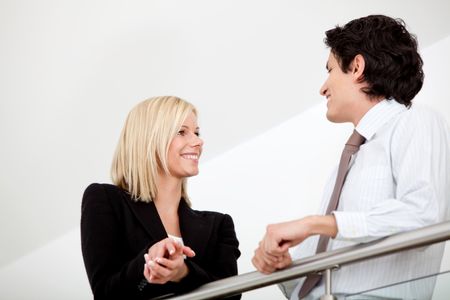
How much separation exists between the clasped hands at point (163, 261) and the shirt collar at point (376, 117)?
60cm

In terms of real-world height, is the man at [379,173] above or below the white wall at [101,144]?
below

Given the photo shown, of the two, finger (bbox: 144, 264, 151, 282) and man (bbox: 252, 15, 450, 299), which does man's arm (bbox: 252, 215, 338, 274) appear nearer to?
man (bbox: 252, 15, 450, 299)

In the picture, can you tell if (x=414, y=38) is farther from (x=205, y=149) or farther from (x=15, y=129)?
(x=15, y=129)

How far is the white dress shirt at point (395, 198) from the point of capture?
185 centimetres

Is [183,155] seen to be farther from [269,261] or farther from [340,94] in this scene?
[269,261]

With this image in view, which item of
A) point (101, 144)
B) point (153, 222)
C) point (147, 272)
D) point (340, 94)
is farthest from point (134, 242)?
point (101, 144)

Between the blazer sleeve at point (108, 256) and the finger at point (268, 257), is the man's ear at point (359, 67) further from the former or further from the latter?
the blazer sleeve at point (108, 256)

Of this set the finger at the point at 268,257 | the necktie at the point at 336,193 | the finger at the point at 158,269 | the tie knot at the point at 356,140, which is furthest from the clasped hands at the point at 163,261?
the tie knot at the point at 356,140

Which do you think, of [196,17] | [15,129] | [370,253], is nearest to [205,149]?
[196,17]

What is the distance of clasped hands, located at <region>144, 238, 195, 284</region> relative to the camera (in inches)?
80.5

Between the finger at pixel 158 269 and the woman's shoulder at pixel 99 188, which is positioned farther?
the woman's shoulder at pixel 99 188

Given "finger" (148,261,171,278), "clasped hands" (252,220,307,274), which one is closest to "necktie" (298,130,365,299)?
"clasped hands" (252,220,307,274)

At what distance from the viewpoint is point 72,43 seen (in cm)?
523

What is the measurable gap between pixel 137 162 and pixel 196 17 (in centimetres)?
267
